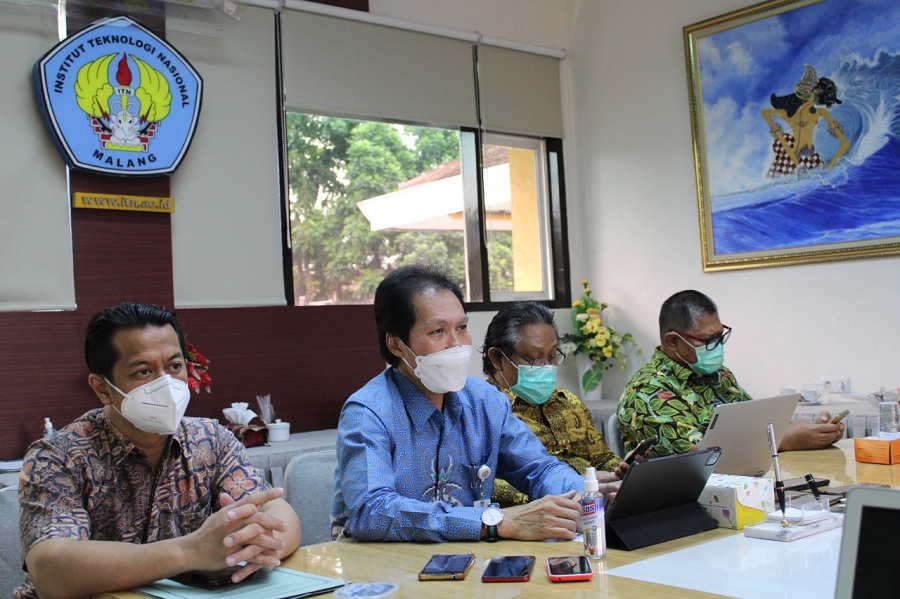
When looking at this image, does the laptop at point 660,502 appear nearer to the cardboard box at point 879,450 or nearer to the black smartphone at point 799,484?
the black smartphone at point 799,484

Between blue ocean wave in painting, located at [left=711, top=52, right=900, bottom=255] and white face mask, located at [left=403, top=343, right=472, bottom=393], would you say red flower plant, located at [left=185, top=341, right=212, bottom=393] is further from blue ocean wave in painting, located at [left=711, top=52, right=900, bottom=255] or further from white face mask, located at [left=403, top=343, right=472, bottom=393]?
blue ocean wave in painting, located at [left=711, top=52, right=900, bottom=255]

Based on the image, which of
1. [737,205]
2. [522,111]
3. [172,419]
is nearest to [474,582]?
[172,419]

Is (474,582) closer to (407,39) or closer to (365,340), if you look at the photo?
(365,340)

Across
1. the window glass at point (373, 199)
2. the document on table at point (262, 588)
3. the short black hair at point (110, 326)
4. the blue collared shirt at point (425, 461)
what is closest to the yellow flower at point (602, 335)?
the window glass at point (373, 199)

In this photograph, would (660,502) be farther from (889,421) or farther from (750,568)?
(889,421)

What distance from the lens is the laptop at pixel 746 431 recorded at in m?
2.20

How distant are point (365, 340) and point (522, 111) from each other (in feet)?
5.78

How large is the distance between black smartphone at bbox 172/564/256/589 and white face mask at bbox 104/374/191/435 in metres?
0.39

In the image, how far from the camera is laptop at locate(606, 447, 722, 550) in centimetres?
179

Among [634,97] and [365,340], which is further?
[634,97]

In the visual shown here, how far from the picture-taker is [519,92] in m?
5.41

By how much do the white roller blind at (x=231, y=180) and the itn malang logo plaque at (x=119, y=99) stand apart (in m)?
0.13

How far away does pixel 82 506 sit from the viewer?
75.4 inches

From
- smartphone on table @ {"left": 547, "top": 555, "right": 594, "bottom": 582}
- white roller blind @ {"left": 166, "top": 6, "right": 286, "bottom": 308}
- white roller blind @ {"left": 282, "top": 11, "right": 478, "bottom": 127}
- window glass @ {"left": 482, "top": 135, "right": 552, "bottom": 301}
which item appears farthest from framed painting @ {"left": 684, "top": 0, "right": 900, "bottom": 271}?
smartphone on table @ {"left": 547, "top": 555, "right": 594, "bottom": 582}
